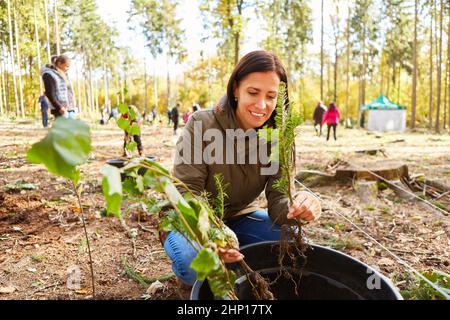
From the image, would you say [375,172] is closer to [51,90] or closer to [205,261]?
[205,261]

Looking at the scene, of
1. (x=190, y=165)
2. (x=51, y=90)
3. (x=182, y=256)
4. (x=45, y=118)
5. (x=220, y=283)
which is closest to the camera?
(x=220, y=283)

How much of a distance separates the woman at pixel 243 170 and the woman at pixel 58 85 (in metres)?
3.27

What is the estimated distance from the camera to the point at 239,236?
71.5 inches

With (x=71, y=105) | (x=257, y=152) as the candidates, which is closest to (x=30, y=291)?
(x=257, y=152)

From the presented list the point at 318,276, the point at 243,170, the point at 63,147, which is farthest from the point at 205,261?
the point at 243,170

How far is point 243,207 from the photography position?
6.13 feet

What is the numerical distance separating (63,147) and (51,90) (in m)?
4.42

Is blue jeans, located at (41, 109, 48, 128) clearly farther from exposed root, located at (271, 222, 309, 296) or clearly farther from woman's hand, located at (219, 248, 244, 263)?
woman's hand, located at (219, 248, 244, 263)

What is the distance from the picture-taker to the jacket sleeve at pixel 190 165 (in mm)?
1555

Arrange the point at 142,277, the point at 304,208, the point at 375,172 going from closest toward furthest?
1. the point at 304,208
2. the point at 142,277
3. the point at 375,172

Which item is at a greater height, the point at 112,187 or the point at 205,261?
the point at 112,187

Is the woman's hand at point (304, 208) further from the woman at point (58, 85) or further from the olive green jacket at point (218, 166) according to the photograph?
the woman at point (58, 85)

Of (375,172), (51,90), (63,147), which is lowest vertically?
(375,172)
